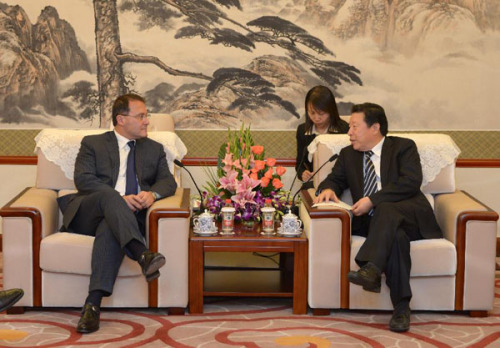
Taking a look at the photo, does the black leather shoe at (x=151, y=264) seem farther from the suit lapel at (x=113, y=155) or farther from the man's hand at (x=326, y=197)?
the man's hand at (x=326, y=197)

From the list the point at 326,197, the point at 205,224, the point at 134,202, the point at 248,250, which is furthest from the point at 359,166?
the point at 134,202

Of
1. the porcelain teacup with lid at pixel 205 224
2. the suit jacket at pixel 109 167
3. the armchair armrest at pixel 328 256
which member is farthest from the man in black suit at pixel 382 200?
the suit jacket at pixel 109 167

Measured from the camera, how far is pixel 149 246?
177 inches

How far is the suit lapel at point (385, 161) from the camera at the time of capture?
4.81m

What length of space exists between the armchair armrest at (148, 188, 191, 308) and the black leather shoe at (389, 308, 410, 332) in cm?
114

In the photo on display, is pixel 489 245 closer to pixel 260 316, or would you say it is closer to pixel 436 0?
pixel 260 316

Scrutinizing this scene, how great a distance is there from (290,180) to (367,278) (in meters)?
2.13

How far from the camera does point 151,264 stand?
167 inches

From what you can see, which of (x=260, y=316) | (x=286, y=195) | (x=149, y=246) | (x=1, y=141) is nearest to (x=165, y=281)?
(x=149, y=246)

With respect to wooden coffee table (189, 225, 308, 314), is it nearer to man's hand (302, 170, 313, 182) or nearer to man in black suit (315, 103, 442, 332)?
man in black suit (315, 103, 442, 332)

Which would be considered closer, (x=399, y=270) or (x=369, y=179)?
(x=399, y=270)

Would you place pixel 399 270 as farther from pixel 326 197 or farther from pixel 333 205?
pixel 326 197

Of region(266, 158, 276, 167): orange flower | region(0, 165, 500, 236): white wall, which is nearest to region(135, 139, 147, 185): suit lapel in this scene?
region(266, 158, 276, 167): orange flower

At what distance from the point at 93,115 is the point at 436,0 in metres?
2.73
